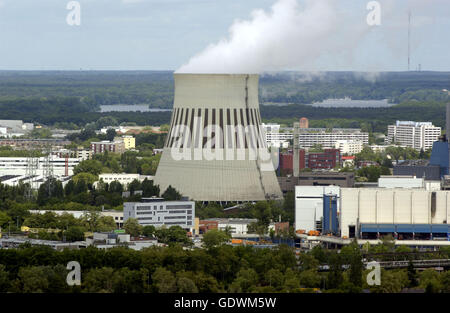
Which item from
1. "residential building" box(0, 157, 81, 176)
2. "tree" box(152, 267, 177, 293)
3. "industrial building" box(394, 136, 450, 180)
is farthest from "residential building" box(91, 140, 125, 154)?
"tree" box(152, 267, 177, 293)

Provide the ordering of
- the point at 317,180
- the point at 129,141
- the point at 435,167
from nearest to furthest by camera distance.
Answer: the point at 317,180 → the point at 435,167 → the point at 129,141

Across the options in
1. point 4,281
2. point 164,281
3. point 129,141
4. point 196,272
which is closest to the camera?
point 4,281

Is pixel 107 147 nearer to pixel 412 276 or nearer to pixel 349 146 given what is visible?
pixel 349 146

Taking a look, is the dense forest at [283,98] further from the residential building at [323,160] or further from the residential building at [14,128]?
the residential building at [323,160]

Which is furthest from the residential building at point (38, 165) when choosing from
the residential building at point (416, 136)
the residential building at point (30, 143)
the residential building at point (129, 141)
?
the residential building at point (416, 136)

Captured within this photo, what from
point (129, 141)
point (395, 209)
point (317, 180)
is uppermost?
point (129, 141)

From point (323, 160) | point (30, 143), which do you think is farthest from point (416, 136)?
point (30, 143)
